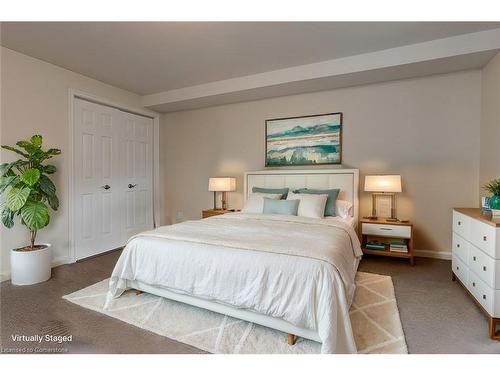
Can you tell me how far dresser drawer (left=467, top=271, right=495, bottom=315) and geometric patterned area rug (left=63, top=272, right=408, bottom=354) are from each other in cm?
59

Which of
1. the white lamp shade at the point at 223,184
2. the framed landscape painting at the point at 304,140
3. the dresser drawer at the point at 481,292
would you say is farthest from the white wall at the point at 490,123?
the white lamp shade at the point at 223,184

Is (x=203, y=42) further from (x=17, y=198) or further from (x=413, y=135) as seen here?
(x=413, y=135)

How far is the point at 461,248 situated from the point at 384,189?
1.02 m

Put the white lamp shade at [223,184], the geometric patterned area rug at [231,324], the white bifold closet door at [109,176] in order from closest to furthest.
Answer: the geometric patterned area rug at [231,324] < the white bifold closet door at [109,176] < the white lamp shade at [223,184]

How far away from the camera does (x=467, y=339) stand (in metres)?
1.71

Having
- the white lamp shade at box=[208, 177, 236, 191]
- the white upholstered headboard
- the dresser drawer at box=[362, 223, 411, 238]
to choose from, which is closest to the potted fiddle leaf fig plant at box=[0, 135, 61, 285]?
the white lamp shade at box=[208, 177, 236, 191]

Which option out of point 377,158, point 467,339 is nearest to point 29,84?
point 377,158

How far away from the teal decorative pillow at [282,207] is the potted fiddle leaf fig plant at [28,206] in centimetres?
245

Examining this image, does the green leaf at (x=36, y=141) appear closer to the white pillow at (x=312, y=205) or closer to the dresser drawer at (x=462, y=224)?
the white pillow at (x=312, y=205)

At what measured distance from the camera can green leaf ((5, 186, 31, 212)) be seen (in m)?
2.50

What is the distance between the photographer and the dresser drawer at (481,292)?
1781mm

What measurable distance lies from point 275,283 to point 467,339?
4.46 feet

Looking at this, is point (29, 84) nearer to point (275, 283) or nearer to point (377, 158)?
point (275, 283)

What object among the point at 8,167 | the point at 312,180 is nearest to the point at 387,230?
the point at 312,180
